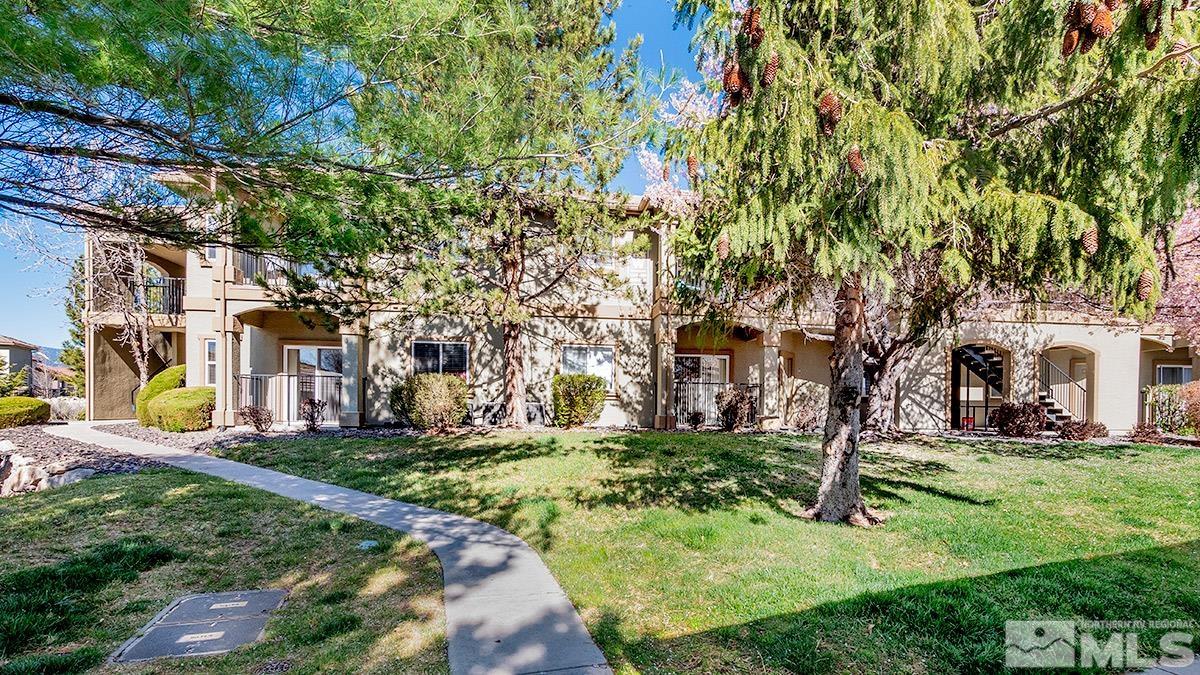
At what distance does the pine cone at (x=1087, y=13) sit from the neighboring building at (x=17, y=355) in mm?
34166

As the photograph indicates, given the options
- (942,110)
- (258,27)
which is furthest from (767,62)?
(258,27)

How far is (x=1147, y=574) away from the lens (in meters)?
4.76

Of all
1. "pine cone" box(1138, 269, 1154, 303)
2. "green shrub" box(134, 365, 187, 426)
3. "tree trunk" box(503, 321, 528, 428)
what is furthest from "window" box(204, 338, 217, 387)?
"pine cone" box(1138, 269, 1154, 303)

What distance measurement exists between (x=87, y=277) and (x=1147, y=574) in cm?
2323

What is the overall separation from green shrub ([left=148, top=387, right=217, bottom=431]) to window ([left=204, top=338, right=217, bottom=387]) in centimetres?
137

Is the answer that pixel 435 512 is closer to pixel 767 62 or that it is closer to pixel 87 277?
pixel 767 62

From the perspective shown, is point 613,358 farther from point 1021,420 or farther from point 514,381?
point 1021,420

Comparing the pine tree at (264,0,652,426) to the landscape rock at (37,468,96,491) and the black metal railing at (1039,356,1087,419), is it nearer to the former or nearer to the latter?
the landscape rock at (37,468,96,491)

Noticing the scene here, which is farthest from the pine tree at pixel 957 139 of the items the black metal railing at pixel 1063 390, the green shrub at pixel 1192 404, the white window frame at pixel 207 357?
the white window frame at pixel 207 357

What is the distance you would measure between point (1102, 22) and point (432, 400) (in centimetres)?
1209

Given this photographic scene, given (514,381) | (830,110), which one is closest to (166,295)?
(514,381)

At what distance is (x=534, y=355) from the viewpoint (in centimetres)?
1508

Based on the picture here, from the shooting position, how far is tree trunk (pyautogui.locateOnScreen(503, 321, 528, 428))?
13547 mm

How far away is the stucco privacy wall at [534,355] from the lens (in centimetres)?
1460
